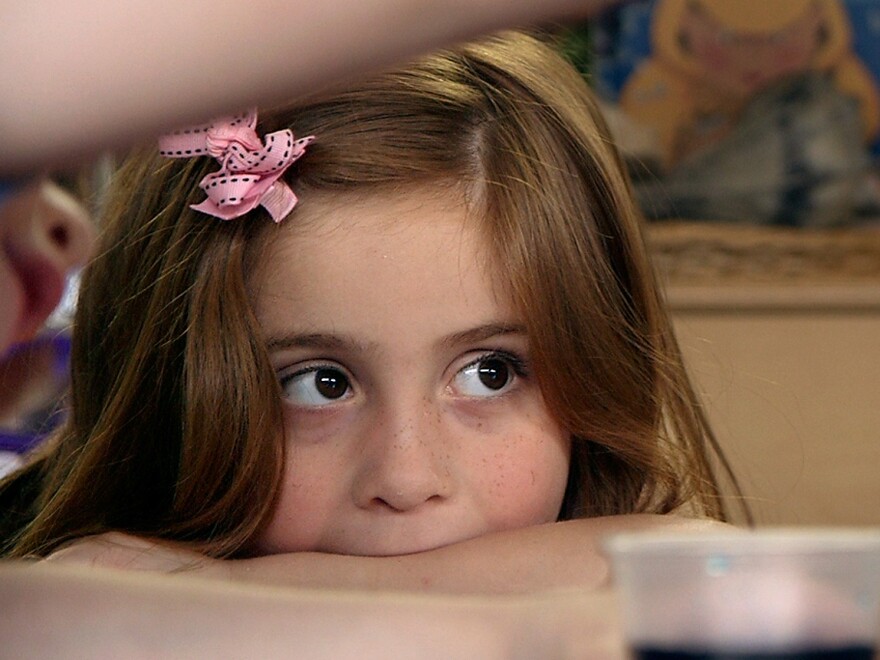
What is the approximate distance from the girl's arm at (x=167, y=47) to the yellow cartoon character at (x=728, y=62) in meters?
2.65

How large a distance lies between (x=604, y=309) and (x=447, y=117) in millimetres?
252

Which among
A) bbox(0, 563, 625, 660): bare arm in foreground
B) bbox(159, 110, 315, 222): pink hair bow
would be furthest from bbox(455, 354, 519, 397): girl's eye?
bbox(0, 563, 625, 660): bare arm in foreground

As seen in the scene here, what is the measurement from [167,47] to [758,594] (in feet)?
0.91

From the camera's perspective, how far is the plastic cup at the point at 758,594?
1.41 feet

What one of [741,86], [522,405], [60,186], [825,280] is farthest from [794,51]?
[522,405]

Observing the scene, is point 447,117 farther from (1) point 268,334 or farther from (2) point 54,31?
(2) point 54,31

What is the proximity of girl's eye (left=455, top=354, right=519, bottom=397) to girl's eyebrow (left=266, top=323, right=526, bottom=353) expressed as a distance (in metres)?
0.03

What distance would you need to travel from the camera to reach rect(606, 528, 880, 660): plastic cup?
43cm

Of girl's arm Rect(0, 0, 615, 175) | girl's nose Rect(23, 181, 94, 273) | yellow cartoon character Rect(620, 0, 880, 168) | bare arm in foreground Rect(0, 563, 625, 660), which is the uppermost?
girl's arm Rect(0, 0, 615, 175)

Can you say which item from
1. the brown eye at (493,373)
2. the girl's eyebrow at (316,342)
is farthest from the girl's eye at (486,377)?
the girl's eyebrow at (316,342)

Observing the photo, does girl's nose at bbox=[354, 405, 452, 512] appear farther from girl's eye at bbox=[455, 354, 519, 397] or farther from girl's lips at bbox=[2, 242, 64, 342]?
girl's lips at bbox=[2, 242, 64, 342]

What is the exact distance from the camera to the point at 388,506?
3.61 feet

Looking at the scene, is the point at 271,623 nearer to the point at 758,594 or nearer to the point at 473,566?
the point at 758,594

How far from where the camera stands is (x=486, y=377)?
1.20m
